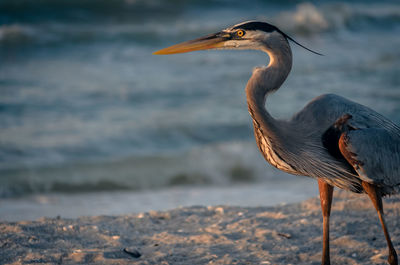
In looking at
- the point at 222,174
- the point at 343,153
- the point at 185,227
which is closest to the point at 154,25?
the point at 222,174

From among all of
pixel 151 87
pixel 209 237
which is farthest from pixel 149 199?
pixel 151 87

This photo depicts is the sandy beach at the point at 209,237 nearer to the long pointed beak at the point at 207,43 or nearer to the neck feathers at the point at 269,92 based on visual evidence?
the neck feathers at the point at 269,92

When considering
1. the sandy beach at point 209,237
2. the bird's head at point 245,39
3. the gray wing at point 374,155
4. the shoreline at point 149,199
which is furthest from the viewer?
the shoreline at point 149,199

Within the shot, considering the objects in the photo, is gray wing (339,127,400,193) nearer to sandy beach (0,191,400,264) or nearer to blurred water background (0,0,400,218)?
sandy beach (0,191,400,264)

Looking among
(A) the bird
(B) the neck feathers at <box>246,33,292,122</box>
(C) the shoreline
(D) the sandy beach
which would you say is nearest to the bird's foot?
(A) the bird

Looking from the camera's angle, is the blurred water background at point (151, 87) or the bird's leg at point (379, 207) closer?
the bird's leg at point (379, 207)

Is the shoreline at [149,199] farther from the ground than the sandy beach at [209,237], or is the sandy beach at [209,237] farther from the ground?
the shoreline at [149,199]

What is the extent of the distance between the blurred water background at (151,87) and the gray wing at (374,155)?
2624 millimetres

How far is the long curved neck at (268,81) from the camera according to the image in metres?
3.79

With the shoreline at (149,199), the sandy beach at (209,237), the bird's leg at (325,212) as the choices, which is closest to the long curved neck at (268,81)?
the bird's leg at (325,212)

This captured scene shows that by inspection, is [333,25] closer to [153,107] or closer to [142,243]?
[153,107]

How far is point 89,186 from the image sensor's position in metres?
7.42

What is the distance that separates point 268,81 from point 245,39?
0.36 m

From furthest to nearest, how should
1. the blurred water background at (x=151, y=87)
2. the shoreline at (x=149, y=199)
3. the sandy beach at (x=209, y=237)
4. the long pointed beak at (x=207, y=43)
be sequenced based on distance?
the blurred water background at (x=151, y=87), the shoreline at (x=149, y=199), the sandy beach at (x=209, y=237), the long pointed beak at (x=207, y=43)
